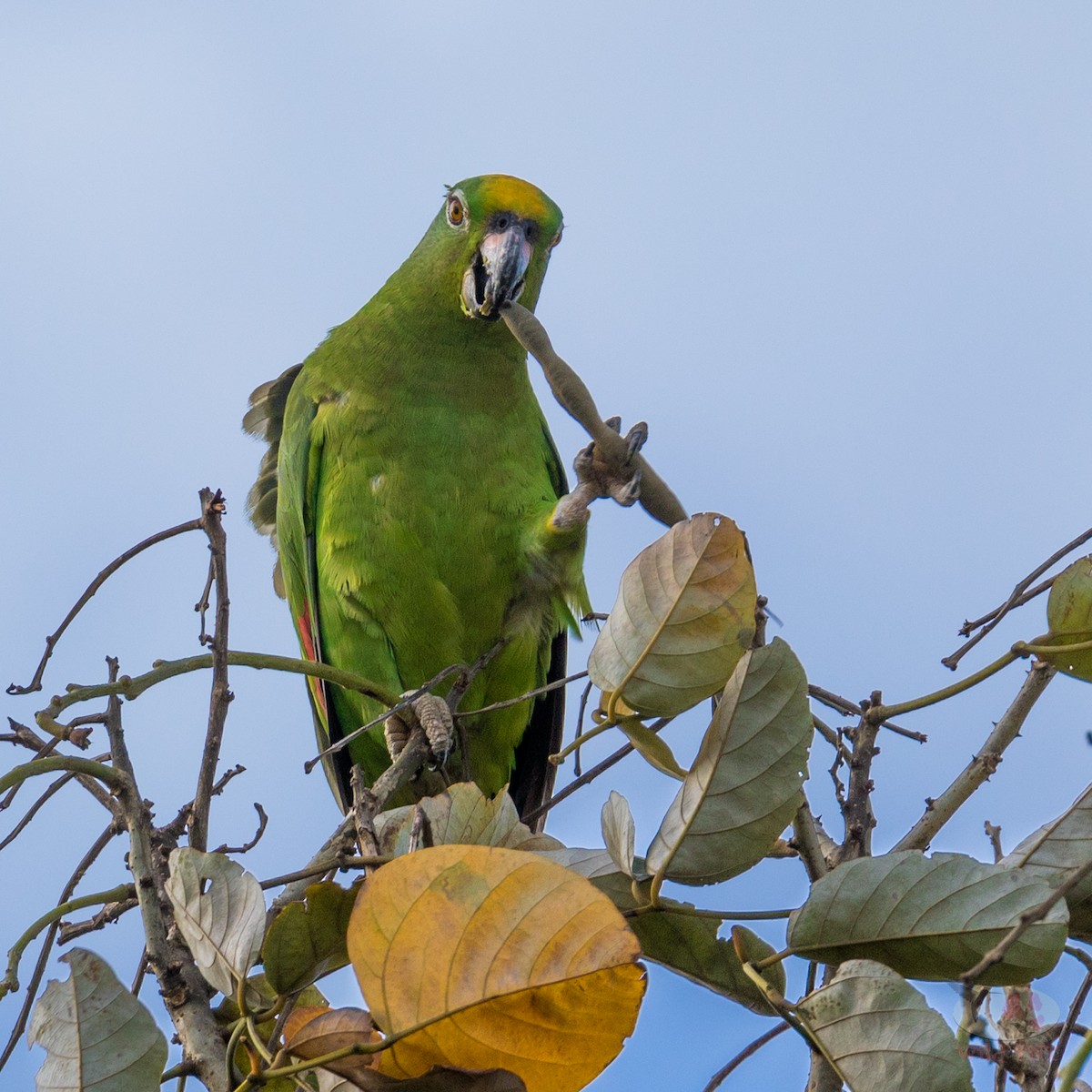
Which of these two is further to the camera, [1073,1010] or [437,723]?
[437,723]

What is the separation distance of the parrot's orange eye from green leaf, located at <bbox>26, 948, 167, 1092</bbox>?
2.73m

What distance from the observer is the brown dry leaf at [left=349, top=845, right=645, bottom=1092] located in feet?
3.23

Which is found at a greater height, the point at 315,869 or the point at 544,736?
the point at 544,736

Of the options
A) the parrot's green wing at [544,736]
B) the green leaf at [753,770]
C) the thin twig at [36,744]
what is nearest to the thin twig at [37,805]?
the thin twig at [36,744]

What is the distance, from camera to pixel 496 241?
333 centimetres

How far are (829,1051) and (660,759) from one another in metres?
0.34

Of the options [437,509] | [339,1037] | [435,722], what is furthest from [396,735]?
[339,1037]

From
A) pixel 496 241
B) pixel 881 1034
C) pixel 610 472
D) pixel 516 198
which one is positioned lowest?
pixel 881 1034

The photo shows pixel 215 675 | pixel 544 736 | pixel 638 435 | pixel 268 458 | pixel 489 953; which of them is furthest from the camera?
pixel 268 458

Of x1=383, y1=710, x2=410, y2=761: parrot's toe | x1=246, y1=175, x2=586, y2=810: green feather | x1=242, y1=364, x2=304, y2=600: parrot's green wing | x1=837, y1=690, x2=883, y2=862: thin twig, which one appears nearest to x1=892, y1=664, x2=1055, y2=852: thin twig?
x1=837, y1=690, x2=883, y2=862: thin twig

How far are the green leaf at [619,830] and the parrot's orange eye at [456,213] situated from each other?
2.54 metres

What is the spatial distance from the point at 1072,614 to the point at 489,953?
2.43 feet

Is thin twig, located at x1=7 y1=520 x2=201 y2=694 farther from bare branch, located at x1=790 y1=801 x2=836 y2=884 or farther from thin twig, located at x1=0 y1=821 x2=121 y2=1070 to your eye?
bare branch, located at x1=790 y1=801 x2=836 y2=884

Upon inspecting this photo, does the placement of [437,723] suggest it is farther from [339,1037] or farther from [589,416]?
[339,1037]
